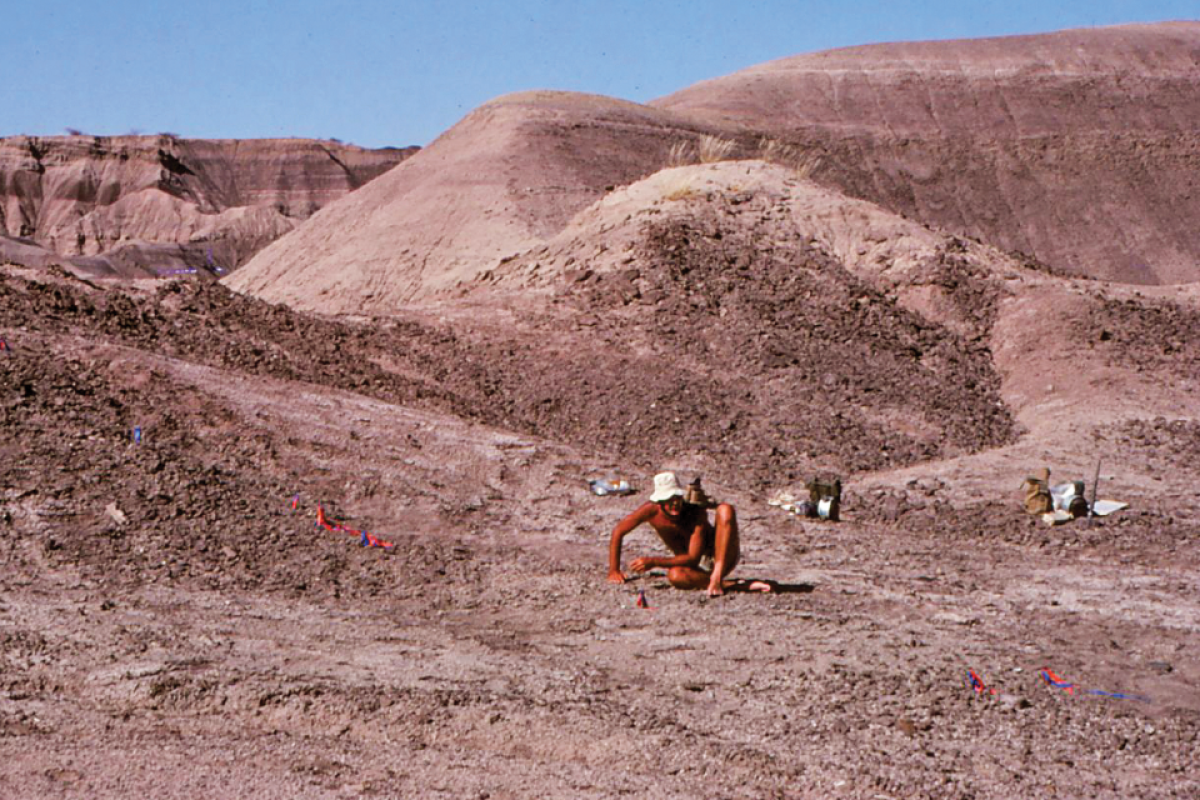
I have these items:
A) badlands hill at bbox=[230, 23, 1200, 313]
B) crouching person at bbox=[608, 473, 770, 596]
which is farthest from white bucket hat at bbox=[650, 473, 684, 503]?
badlands hill at bbox=[230, 23, 1200, 313]

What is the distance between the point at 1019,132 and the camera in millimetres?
38938

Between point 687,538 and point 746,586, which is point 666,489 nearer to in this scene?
point 687,538

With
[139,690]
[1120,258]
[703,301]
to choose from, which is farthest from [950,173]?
[139,690]

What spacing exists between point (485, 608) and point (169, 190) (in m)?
73.3

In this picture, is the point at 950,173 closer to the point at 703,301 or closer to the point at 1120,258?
the point at 1120,258

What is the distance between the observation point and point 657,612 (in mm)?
6957

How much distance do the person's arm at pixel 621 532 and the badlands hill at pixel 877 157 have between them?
396 inches

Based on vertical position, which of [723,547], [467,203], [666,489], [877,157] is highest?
[877,157]

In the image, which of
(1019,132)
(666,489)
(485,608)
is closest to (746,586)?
(666,489)

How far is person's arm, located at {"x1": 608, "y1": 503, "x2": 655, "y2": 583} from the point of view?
7328 mm

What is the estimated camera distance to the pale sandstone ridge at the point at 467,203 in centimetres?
Answer: 2161

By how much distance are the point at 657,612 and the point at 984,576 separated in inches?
104

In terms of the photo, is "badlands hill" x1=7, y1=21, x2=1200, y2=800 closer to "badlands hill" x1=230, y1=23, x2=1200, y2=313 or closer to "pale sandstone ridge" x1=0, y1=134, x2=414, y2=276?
"badlands hill" x1=230, y1=23, x2=1200, y2=313

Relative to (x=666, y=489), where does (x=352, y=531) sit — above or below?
below
